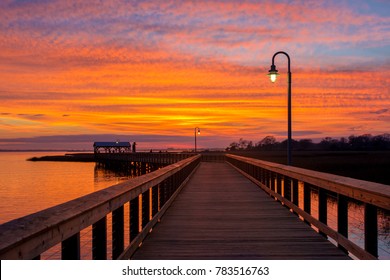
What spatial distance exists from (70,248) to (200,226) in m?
5.20

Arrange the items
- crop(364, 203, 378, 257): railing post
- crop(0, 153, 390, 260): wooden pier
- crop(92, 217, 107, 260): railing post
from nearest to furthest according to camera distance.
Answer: crop(0, 153, 390, 260): wooden pier
crop(92, 217, 107, 260): railing post
crop(364, 203, 378, 257): railing post

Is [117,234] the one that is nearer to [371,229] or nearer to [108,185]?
[371,229]

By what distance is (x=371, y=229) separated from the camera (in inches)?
214

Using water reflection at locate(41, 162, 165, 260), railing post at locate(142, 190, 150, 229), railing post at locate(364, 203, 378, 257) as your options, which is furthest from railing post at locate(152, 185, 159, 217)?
railing post at locate(364, 203, 378, 257)

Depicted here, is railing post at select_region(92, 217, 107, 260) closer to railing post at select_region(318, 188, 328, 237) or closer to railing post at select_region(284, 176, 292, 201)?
railing post at select_region(318, 188, 328, 237)

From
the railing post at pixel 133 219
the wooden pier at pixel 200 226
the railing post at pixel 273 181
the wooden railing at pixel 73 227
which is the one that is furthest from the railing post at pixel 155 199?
the railing post at pixel 273 181

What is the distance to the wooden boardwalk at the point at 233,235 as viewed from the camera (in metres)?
6.59

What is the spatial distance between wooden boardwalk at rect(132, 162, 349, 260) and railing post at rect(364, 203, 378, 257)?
40.1 inches

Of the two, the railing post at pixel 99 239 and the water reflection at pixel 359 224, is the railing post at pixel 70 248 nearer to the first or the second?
the railing post at pixel 99 239

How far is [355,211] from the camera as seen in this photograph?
22.1 meters

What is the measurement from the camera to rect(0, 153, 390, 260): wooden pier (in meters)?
3.37
